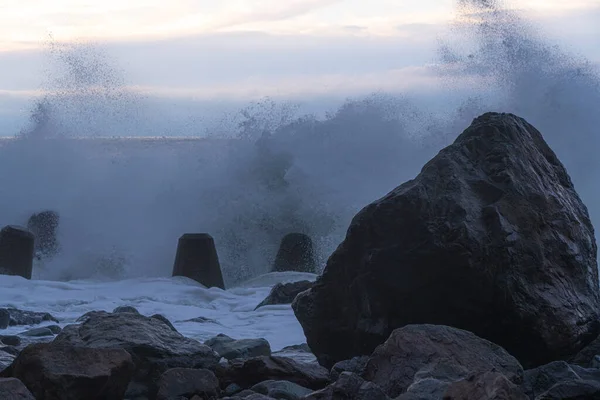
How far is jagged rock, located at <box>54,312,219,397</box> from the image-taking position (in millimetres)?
4395

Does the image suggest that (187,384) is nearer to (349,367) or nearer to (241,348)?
(349,367)

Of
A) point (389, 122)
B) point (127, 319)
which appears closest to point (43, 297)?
point (127, 319)

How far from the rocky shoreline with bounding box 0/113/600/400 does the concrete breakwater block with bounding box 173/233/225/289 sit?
5374 mm

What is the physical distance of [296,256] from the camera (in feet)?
40.4

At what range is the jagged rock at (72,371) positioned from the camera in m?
3.85

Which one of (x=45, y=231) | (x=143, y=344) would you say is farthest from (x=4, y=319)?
(x=45, y=231)

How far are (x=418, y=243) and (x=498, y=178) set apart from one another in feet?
2.49

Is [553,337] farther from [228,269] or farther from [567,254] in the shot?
[228,269]

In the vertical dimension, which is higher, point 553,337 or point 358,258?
point 358,258

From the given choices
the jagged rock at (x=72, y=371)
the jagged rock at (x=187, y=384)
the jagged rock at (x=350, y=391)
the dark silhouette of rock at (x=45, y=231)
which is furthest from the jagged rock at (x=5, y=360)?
the dark silhouette of rock at (x=45, y=231)

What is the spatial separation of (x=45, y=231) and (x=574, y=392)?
1208cm

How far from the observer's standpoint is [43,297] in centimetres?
903

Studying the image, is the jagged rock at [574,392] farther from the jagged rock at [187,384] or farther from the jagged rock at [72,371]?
the jagged rock at [72,371]

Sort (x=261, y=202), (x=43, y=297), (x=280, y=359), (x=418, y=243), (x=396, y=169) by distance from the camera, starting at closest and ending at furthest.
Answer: (x=280, y=359)
(x=418, y=243)
(x=43, y=297)
(x=261, y=202)
(x=396, y=169)
